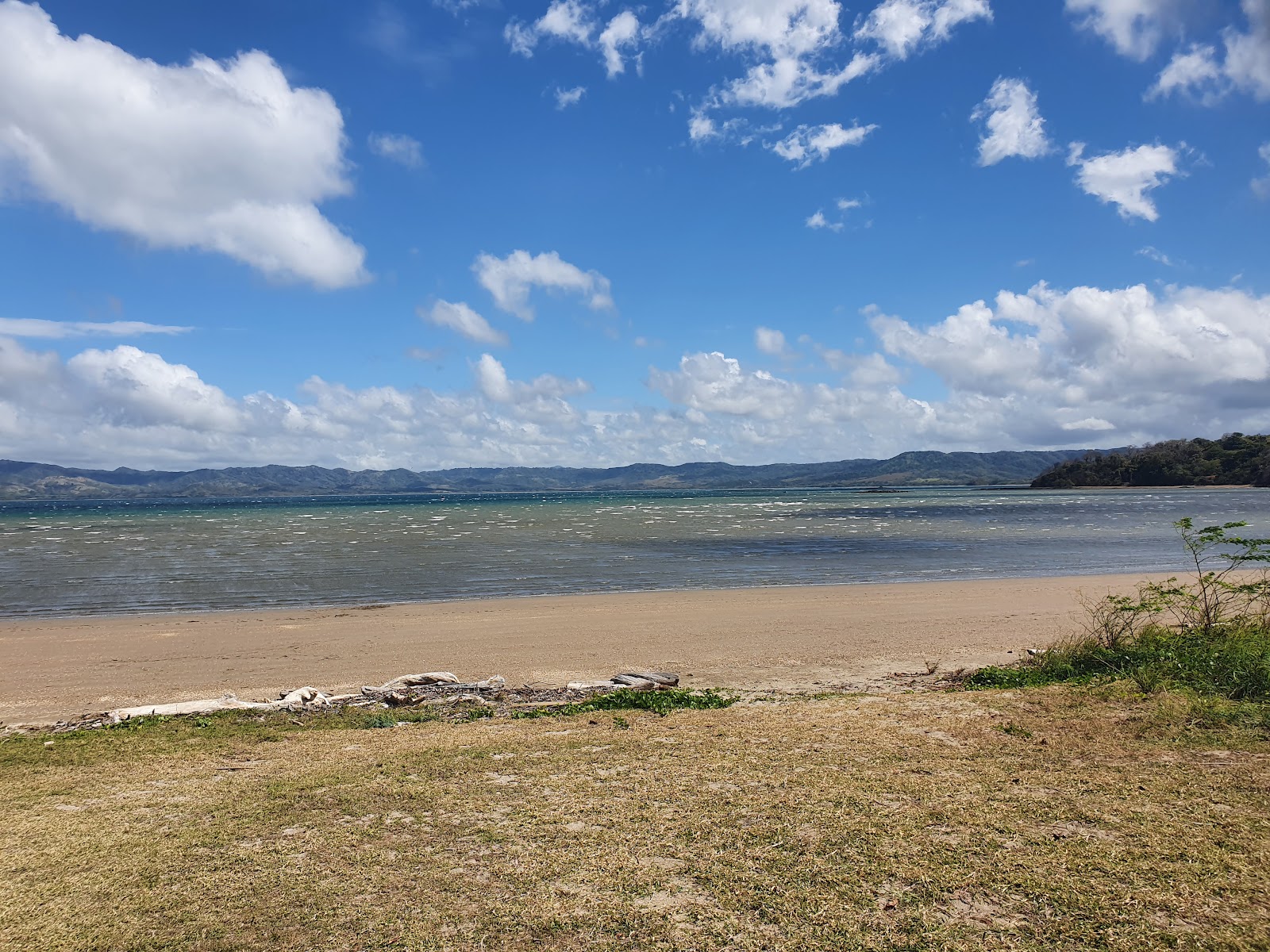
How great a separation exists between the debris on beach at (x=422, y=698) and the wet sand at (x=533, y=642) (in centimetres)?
129

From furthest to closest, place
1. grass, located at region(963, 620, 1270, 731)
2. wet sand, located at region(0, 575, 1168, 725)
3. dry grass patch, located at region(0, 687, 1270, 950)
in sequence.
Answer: wet sand, located at region(0, 575, 1168, 725)
grass, located at region(963, 620, 1270, 731)
dry grass patch, located at region(0, 687, 1270, 950)

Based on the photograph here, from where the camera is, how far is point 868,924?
429 cm

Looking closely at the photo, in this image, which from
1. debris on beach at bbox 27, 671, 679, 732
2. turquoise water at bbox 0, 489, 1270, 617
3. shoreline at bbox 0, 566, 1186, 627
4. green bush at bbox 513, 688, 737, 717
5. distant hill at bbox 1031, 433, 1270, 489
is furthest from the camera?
distant hill at bbox 1031, 433, 1270, 489

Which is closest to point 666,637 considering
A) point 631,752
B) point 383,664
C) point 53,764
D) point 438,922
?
point 383,664

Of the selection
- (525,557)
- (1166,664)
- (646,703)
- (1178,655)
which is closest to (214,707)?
(646,703)

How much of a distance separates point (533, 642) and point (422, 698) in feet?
19.1

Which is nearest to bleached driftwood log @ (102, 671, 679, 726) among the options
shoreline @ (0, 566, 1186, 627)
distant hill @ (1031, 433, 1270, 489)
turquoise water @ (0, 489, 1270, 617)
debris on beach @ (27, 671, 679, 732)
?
debris on beach @ (27, 671, 679, 732)

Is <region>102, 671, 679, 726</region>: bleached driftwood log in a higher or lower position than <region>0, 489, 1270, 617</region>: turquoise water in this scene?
higher

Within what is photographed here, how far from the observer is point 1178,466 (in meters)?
159

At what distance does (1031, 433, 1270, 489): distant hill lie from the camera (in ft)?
484

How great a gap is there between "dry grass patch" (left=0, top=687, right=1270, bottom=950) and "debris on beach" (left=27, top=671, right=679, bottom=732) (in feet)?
5.16

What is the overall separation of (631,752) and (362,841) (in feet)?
9.43

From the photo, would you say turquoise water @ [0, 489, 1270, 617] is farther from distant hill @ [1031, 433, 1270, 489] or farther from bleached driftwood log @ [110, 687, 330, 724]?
distant hill @ [1031, 433, 1270, 489]

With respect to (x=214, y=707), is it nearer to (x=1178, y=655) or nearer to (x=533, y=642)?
(x=533, y=642)
